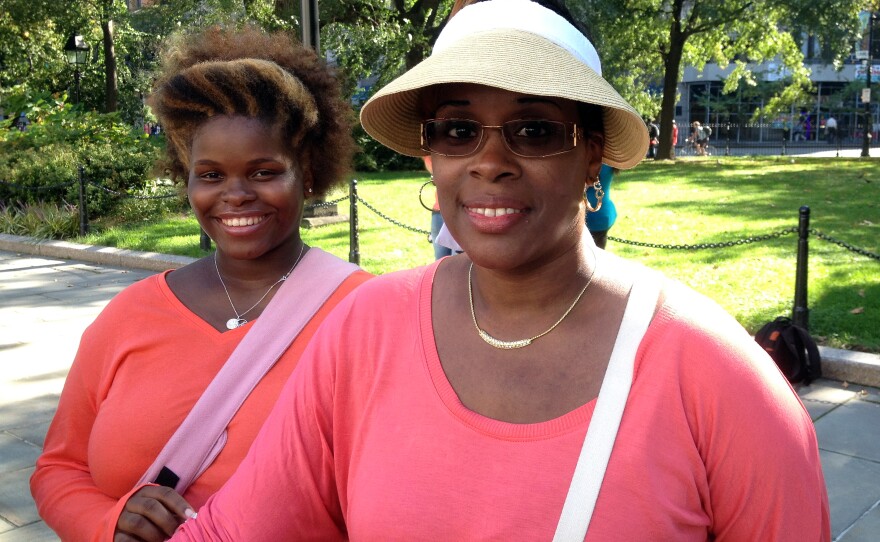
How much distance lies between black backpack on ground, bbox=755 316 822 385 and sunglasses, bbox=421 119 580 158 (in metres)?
5.20

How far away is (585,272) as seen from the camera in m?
1.82

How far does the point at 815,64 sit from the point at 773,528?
67.8 m

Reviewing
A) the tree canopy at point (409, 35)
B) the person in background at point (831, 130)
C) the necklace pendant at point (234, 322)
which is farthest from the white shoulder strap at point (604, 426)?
the person in background at point (831, 130)

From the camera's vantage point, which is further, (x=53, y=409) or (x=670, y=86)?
(x=670, y=86)

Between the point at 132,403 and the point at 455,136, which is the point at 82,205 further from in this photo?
the point at 455,136

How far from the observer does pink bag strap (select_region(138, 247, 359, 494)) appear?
2.23 metres

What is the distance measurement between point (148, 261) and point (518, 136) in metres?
10.9

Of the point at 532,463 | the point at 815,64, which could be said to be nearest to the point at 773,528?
the point at 532,463

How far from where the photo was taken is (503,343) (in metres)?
1.81

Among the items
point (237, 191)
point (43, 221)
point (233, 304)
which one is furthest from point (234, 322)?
point (43, 221)

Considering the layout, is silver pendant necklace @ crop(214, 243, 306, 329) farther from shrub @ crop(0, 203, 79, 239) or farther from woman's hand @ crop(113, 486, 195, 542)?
shrub @ crop(0, 203, 79, 239)

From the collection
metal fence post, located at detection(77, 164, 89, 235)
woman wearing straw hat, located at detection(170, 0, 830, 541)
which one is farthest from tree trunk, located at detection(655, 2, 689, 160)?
woman wearing straw hat, located at detection(170, 0, 830, 541)

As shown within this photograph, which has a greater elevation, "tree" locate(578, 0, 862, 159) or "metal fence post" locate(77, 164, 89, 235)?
"tree" locate(578, 0, 862, 159)

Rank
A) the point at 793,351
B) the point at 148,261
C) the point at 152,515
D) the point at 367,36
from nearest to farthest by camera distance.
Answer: the point at 152,515, the point at 793,351, the point at 148,261, the point at 367,36
